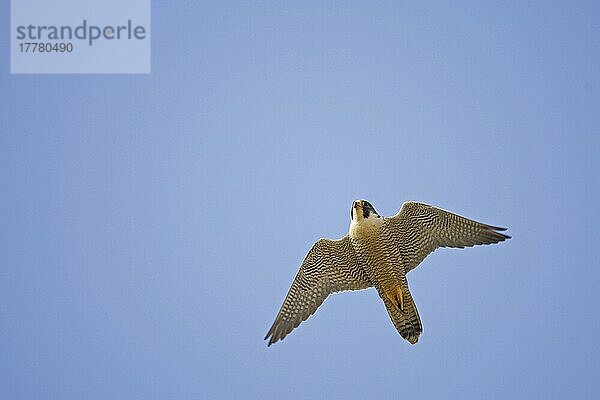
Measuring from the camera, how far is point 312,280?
11188mm

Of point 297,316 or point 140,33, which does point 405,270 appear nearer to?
point 297,316

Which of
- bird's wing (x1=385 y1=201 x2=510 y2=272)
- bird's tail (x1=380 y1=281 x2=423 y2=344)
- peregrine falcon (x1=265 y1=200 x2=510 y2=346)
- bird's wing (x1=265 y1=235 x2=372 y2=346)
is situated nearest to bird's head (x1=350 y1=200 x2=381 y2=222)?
peregrine falcon (x1=265 y1=200 x2=510 y2=346)

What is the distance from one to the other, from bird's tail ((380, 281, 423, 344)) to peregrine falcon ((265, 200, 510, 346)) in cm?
1

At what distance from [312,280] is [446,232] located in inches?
75.2

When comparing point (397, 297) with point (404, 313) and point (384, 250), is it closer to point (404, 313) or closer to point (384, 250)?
point (404, 313)

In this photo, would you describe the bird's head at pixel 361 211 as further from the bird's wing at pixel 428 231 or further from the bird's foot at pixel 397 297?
the bird's foot at pixel 397 297

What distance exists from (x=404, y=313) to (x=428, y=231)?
3.86ft

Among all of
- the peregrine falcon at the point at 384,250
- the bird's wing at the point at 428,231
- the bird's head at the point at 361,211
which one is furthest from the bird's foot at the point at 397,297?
the bird's head at the point at 361,211

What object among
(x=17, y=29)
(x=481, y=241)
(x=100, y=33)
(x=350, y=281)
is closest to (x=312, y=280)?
(x=350, y=281)

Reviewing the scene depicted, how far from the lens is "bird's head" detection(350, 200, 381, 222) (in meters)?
10.7

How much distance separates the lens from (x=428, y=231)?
35.6 feet

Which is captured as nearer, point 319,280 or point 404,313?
point 404,313

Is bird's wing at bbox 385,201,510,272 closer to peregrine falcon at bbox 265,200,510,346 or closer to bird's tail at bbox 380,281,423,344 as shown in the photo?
peregrine falcon at bbox 265,200,510,346

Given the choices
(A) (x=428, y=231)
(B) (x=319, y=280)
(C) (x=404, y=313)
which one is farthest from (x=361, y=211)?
(C) (x=404, y=313)
